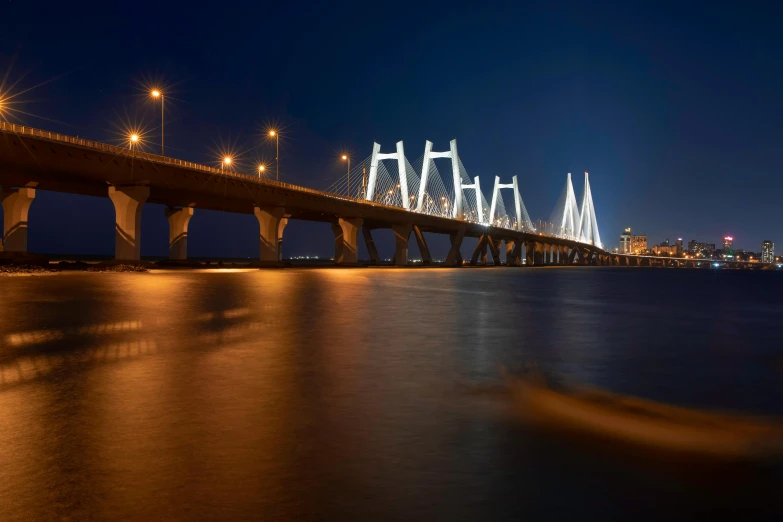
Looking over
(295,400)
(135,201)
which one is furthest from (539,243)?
(295,400)

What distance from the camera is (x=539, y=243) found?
17125 cm

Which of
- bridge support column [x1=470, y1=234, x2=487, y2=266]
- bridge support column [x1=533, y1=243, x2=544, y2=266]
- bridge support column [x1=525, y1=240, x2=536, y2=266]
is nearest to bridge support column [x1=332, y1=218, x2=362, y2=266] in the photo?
bridge support column [x1=470, y1=234, x2=487, y2=266]

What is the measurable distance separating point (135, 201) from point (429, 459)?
188 feet

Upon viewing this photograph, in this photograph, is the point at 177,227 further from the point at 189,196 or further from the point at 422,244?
the point at 422,244

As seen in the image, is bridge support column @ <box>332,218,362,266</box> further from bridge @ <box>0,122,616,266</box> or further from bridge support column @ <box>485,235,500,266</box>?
bridge support column @ <box>485,235,500,266</box>

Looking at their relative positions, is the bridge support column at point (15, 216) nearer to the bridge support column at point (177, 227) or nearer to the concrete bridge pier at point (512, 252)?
the bridge support column at point (177, 227)

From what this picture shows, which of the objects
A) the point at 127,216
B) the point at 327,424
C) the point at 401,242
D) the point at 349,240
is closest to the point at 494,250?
the point at 401,242

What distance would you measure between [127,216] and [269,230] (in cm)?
2425

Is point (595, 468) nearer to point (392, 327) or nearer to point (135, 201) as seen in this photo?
point (392, 327)

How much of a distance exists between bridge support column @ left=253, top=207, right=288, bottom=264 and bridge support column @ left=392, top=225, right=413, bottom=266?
106 feet

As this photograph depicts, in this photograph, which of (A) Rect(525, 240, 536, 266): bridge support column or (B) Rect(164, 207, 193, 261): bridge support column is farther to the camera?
(A) Rect(525, 240, 536, 266): bridge support column

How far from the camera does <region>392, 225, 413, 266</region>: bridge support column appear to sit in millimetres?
110062

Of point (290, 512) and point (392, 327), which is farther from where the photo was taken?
point (392, 327)

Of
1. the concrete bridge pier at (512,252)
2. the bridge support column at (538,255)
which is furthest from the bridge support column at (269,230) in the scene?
the bridge support column at (538,255)
